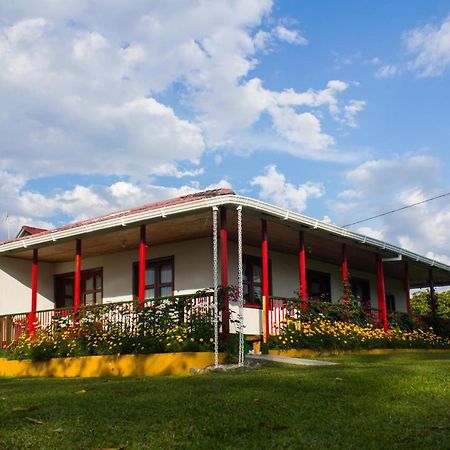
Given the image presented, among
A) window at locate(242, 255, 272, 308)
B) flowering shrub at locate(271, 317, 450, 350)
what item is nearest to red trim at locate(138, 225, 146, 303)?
flowering shrub at locate(271, 317, 450, 350)

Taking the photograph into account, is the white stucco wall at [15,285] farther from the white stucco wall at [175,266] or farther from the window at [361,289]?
A: the window at [361,289]

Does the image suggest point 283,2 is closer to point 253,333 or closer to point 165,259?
point 253,333

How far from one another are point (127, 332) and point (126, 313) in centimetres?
46

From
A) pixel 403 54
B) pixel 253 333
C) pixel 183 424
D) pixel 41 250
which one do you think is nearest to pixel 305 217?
pixel 253 333

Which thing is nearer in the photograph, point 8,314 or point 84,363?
point 84,363

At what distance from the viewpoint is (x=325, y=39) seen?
11.0m

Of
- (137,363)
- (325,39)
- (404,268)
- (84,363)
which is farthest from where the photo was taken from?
(404,268)

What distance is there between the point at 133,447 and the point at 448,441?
214cm

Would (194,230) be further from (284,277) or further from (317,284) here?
(317,284)

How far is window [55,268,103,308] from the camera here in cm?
1866

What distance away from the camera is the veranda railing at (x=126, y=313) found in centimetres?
1203

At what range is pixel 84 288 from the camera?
752 inches

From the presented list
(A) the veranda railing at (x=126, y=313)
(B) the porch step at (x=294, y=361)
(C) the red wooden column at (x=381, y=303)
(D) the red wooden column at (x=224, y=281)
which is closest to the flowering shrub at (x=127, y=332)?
(A) the veranda railing at (x=126, y=313)

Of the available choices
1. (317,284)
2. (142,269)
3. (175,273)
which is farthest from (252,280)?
(317,284)
